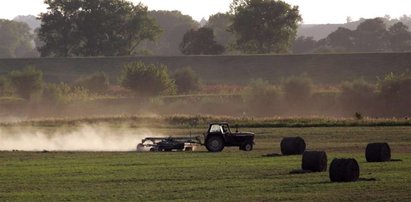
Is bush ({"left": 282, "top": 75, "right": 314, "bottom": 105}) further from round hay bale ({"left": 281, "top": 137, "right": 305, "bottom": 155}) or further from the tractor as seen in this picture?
round hay bale ({"left": 281, "top": 137, "right": 305, "bottom": 155})

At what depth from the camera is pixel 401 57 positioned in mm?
A: 143000

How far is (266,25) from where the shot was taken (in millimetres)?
171500

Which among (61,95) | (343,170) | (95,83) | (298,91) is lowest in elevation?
(343,170)

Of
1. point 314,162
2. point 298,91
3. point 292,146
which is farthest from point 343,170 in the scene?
point 298,91

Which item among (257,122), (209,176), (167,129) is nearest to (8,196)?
(209,176)

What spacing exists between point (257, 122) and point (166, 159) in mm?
35014

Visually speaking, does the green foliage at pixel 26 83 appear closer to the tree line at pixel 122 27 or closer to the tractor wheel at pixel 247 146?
the tree line at pixel 122 27

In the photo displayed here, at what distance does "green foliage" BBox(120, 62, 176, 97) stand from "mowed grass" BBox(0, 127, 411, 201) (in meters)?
74.2

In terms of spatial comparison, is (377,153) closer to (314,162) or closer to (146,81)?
(314,162)

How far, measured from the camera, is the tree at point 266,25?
562 feet

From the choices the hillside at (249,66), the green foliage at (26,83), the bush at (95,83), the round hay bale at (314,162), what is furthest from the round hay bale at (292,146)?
the hillside at (249,66)

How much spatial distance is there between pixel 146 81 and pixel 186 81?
10246 millimetres

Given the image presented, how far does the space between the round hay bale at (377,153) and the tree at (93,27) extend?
12887cm

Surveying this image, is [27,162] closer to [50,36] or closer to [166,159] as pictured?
[166,159]
